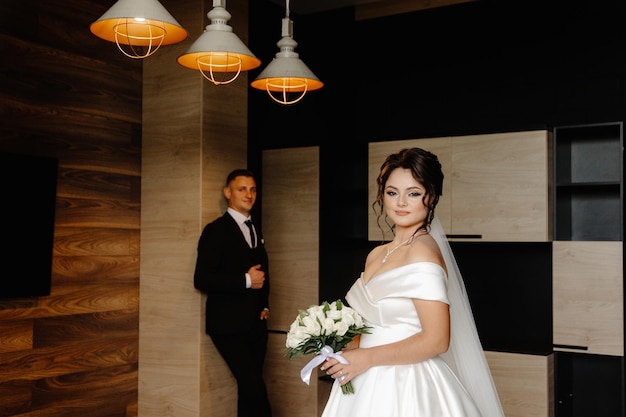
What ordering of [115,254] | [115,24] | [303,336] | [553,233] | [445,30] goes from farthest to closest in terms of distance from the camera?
[445,30]
[115,254]
[553,233]
[115,24]
[303,336]

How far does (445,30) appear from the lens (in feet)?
16.9

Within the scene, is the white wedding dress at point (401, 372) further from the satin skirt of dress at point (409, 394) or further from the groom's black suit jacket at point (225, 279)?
the groom's black suit jacket at point (225, 279)

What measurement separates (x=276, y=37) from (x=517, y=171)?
218cm

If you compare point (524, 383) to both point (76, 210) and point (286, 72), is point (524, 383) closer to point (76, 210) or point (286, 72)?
point (286, 72)

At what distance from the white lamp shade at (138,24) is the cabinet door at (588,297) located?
2.66 metres

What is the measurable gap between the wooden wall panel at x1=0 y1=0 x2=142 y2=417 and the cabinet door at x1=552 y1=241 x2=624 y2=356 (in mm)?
2713

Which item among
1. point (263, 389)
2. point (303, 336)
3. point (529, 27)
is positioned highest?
point (529, 27)

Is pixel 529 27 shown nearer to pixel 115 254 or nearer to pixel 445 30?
pixel 445 30

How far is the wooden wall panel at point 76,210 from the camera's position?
4.09m

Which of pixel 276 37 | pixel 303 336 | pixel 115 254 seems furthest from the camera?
pixel 276 37

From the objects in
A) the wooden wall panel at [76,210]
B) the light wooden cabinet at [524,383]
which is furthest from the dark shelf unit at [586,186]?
the wooden wall panel at [76,210]

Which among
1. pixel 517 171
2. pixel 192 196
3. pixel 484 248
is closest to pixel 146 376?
pixel 192 196

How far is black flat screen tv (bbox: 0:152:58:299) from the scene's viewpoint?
391 cm

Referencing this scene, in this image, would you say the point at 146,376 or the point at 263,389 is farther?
the point at 146,376
